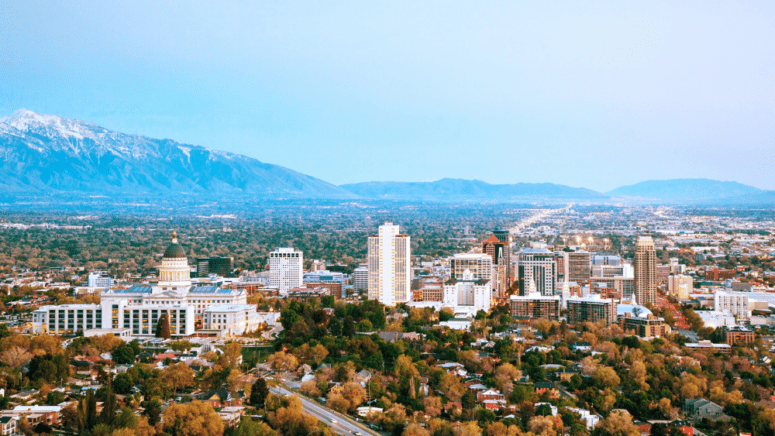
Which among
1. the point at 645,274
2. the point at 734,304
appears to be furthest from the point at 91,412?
the point at 645,274

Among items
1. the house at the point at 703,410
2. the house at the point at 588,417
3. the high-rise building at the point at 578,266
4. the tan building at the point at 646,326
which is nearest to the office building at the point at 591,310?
the tan building at the point at 646,326

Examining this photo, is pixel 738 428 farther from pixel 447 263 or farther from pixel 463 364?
pixel 447 263

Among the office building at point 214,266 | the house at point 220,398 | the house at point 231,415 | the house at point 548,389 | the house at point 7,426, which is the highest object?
the office building at point 214,266

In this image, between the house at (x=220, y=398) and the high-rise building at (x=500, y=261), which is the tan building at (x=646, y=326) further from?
the house at (x=220, y=398)

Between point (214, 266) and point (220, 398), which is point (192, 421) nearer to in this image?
point (220, 398)

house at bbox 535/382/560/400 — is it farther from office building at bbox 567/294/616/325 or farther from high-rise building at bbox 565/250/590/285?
high-rise building at bbox 565/250/590/285

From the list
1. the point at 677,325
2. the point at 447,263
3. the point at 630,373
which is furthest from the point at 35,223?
the point at 630,373
